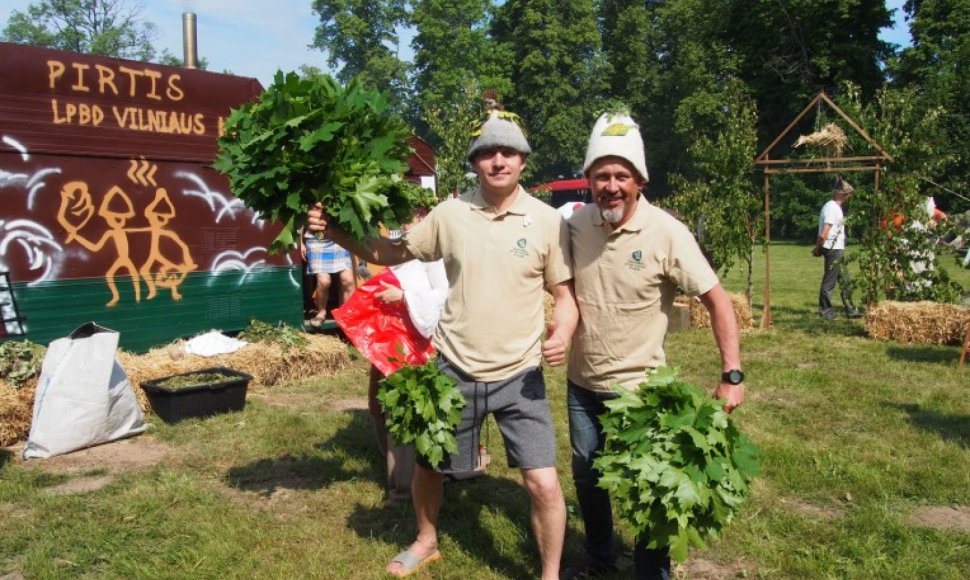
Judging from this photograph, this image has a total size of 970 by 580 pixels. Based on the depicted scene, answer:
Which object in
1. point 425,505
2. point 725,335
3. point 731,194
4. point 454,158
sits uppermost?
point 454,158

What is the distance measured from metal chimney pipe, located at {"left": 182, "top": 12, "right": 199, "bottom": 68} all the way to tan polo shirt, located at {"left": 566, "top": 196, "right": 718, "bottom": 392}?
309 inches

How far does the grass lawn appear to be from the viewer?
401cm

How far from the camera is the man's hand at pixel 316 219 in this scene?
3.55m

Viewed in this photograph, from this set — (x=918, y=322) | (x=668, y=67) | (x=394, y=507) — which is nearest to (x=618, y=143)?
(x=394, y=507)

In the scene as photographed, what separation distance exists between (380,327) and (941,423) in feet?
16.0

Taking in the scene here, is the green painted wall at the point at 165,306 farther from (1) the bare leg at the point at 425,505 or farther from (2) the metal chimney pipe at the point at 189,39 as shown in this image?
(1) the bare leg at the point at 425,505

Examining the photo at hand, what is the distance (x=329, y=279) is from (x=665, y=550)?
292 inches

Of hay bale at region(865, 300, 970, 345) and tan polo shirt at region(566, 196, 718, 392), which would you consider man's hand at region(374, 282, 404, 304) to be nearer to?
tan polo shirt at region(566, 196, 718, 392)

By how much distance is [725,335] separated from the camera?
3.31m

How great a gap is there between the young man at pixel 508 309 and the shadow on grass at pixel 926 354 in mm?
7186

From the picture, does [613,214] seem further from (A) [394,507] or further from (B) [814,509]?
(B) [814,509]

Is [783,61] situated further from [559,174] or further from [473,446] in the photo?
[473,446]

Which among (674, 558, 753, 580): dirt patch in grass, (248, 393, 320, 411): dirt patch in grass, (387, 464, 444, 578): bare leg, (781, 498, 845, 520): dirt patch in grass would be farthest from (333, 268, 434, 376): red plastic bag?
(248, 393, 320, 411): dirt patch in grass

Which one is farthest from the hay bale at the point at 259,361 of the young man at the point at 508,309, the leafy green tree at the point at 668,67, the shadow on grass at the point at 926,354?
the leafy green tree at the point at 668,67
